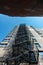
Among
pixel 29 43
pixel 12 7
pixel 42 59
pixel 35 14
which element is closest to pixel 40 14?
pixel 35 14

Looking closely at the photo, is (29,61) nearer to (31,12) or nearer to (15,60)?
(15,60)

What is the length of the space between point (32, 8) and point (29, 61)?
465 centimetres

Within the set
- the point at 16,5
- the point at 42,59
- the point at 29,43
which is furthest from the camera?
Result: the point at 29,43

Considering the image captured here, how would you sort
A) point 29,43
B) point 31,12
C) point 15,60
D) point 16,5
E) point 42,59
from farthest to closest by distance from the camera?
point 29,43 < point 42,59 < point 15,60 < point 31,12 < point 16,5

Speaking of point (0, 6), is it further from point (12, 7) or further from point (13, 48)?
point (13, 48)

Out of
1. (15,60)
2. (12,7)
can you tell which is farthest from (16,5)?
(15,60)

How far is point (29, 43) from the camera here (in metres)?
6.96

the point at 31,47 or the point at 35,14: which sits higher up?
the point at 35,14

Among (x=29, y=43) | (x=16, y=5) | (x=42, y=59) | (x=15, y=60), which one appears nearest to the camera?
(x=16, y=5)

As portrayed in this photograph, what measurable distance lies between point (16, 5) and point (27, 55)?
194 inches

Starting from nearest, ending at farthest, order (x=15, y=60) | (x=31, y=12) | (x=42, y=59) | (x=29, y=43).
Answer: (x=31, y=12) < (x=15, y=60) < (x=42, y=59) < (x=29, y=43)

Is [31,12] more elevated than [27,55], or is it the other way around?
[31,12]

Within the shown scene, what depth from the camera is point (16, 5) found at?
110cm

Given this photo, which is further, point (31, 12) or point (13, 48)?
point (13, 48)
